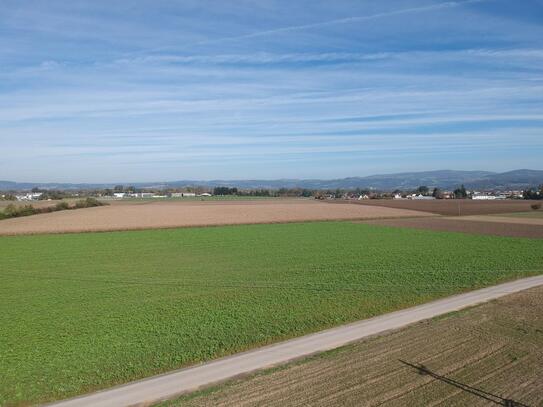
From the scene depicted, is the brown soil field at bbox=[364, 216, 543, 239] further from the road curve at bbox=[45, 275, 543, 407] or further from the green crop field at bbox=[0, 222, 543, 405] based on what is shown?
the road curve at bbox=[45, 275, 543, 407]

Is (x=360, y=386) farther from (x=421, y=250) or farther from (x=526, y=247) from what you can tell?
(x=526, y=247)

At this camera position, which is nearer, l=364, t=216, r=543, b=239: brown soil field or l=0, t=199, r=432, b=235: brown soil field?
l=364, t=216, r=543, b=239: brown soil field

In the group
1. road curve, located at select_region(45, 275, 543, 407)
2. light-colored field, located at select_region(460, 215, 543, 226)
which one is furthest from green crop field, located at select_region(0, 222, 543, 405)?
light-colored field, located at select_region(460, 215, 543, 226)

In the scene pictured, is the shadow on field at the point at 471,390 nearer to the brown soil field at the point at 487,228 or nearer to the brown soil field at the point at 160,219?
the brown soil field at the point at 487,228

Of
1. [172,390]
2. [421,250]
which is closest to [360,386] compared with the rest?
[172,390]

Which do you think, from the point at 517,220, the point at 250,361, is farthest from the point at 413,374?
the point at 517,220

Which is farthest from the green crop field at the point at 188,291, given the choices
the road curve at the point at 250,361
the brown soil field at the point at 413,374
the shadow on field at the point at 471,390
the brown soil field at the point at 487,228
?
the brown soil field at the point at 487,228

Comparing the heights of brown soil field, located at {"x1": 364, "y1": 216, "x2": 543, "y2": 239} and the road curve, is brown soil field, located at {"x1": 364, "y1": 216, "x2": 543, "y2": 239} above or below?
below
